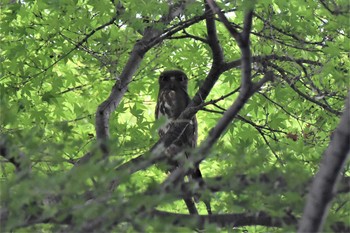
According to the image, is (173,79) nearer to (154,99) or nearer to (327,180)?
(154,99)

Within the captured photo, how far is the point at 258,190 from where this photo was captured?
3.53 meters

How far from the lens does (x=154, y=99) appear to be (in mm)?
9273

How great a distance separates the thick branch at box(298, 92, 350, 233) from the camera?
295 cm

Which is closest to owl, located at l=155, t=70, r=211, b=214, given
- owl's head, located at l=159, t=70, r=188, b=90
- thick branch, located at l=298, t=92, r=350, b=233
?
owl's head, located at l=159, t=70, r=188, b=90

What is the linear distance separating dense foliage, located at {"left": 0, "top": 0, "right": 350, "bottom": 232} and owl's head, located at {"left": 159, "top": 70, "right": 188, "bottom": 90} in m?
0.11

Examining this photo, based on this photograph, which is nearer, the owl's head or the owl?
the owl

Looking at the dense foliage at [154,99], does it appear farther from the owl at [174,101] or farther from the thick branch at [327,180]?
the thick branch at [327,180]

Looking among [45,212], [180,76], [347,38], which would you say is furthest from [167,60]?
[45,212]

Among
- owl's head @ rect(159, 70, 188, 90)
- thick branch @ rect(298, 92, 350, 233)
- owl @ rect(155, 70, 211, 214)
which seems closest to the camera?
thick branch @ rect(298, 92, 350, 233)

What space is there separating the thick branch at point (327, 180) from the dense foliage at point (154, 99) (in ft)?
1.37

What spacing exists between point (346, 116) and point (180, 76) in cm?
603

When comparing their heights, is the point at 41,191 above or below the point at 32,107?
below

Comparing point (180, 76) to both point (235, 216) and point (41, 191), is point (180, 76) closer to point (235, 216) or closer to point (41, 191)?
point (235, 216)

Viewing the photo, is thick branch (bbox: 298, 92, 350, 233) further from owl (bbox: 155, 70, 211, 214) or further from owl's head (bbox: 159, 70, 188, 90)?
owl's head (bbox: 159, 70, 188, 90)
